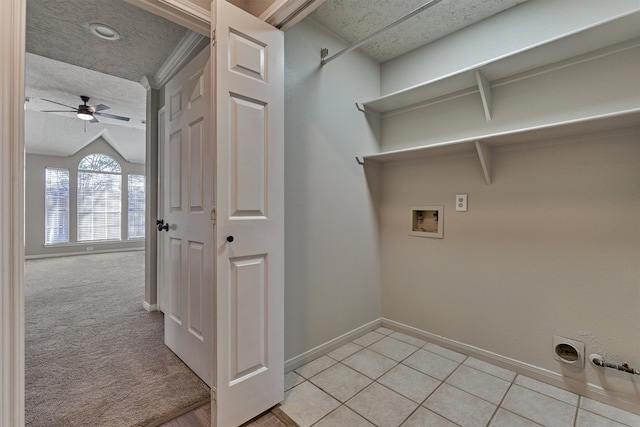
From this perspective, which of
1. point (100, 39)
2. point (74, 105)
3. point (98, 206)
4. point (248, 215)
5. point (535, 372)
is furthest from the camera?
point (98, 206)

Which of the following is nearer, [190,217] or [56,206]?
[190,217]

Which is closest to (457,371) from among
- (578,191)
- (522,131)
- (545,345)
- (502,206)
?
(545,345)

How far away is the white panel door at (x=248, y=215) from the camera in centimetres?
132

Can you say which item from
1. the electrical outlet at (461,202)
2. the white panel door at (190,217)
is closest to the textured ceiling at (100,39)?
the white panel door at (190,217)

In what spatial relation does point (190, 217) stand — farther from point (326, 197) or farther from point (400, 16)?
point (400, 16)

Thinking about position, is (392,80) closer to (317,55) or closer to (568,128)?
(317,55)

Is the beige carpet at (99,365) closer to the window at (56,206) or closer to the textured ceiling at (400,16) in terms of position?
the textured ceiling at (400,16)

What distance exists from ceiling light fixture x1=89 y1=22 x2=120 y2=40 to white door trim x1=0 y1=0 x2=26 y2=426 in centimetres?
132

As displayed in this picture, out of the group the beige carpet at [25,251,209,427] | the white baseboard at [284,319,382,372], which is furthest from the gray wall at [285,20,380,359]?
the beige carpet at [25,251,209,427]

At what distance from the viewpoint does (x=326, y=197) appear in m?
2.11

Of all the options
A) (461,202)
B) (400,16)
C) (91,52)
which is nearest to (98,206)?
(91,52)

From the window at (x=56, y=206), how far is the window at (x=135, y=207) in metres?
1.26

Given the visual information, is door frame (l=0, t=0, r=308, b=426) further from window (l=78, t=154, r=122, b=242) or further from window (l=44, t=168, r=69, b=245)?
window (l=78, t=154, r=122, b=242)

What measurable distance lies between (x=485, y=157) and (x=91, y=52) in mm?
3248
